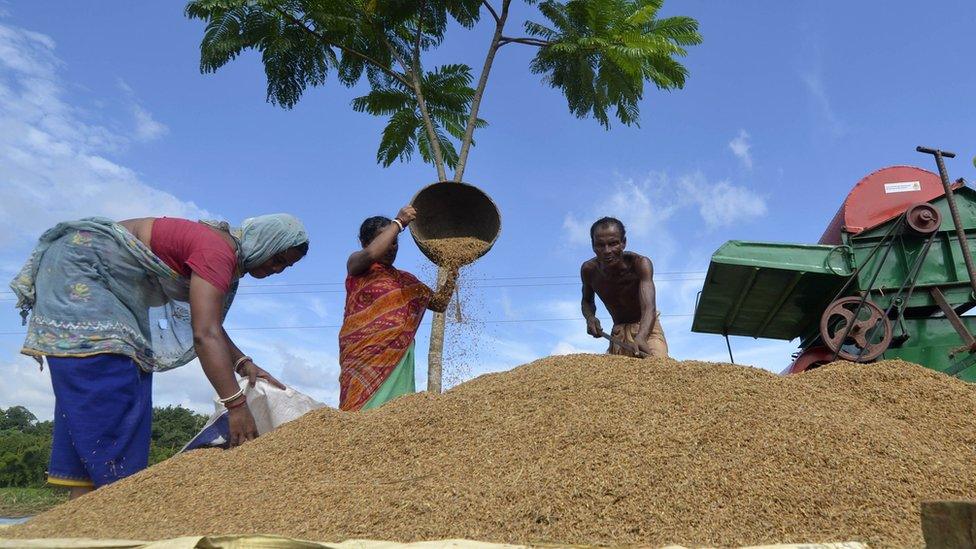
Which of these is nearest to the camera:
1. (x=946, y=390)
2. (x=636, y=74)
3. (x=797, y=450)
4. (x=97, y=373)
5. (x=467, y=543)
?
(x=467, y=543)

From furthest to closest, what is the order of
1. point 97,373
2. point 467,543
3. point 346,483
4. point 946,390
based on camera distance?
point 946,390 → point 97,373 → point 346,483 → point 467,543

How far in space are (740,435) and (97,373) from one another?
6.61 feet

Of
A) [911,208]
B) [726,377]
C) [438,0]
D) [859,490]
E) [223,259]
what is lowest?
[859,490]

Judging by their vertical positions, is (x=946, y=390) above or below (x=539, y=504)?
above

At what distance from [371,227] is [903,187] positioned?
12.7 ft

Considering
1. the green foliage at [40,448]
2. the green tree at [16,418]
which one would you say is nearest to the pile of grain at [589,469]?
the green foliage at [40,448]

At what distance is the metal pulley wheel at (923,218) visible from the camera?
438cm

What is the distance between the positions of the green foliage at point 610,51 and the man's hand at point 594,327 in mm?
5597

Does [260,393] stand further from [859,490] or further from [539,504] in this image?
[859,490]

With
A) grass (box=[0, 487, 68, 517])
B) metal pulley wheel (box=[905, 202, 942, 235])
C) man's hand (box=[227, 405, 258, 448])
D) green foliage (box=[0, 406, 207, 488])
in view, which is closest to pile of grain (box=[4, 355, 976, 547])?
man's hand (box=[227, 405, 258, 448])

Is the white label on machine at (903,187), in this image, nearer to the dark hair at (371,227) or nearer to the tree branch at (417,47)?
the dark hair at (371,227)

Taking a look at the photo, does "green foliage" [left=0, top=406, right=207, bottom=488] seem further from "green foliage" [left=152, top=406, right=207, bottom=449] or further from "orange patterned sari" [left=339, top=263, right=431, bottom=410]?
"orange patterned sari" [left=339, top=263, right=431, bottom=410]

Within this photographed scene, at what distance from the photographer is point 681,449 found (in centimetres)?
178

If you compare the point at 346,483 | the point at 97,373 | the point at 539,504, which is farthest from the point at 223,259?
the point at 539,504
